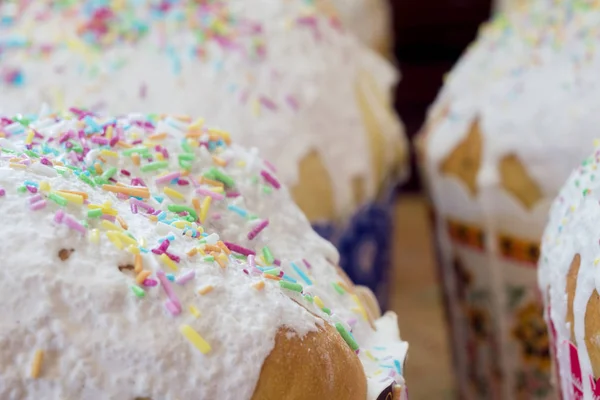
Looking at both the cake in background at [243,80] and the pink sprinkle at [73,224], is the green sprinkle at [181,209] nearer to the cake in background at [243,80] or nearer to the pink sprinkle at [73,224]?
the pink sprinkle at [73,224]

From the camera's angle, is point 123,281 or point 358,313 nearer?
point 123,281

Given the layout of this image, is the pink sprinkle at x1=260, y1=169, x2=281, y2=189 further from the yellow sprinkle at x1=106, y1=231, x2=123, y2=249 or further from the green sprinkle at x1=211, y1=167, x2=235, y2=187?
the yellow sprinkle at x1=106, y1=231, x2=123, y2=249

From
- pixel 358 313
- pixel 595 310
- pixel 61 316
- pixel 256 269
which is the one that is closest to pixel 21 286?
pixel 61 316

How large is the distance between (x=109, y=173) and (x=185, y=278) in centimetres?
14

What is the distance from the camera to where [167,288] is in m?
0.47

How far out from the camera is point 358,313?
618mm

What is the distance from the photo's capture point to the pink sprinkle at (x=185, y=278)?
18.7 inches

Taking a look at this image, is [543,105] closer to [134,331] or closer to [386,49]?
[134,331]

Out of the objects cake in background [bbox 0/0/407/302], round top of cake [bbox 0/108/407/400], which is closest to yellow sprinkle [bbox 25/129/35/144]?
round top of cake [bbox 0/108/407/400]

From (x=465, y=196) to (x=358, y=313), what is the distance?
699mm

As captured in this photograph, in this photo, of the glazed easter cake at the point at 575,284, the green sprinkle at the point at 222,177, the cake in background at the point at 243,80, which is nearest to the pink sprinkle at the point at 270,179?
the green sprinkle at the point at 222,177

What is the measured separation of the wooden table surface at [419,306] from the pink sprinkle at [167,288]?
3.36ft

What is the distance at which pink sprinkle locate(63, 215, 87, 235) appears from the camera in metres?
0.48

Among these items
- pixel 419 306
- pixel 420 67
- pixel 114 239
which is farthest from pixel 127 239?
pixel 420 67
